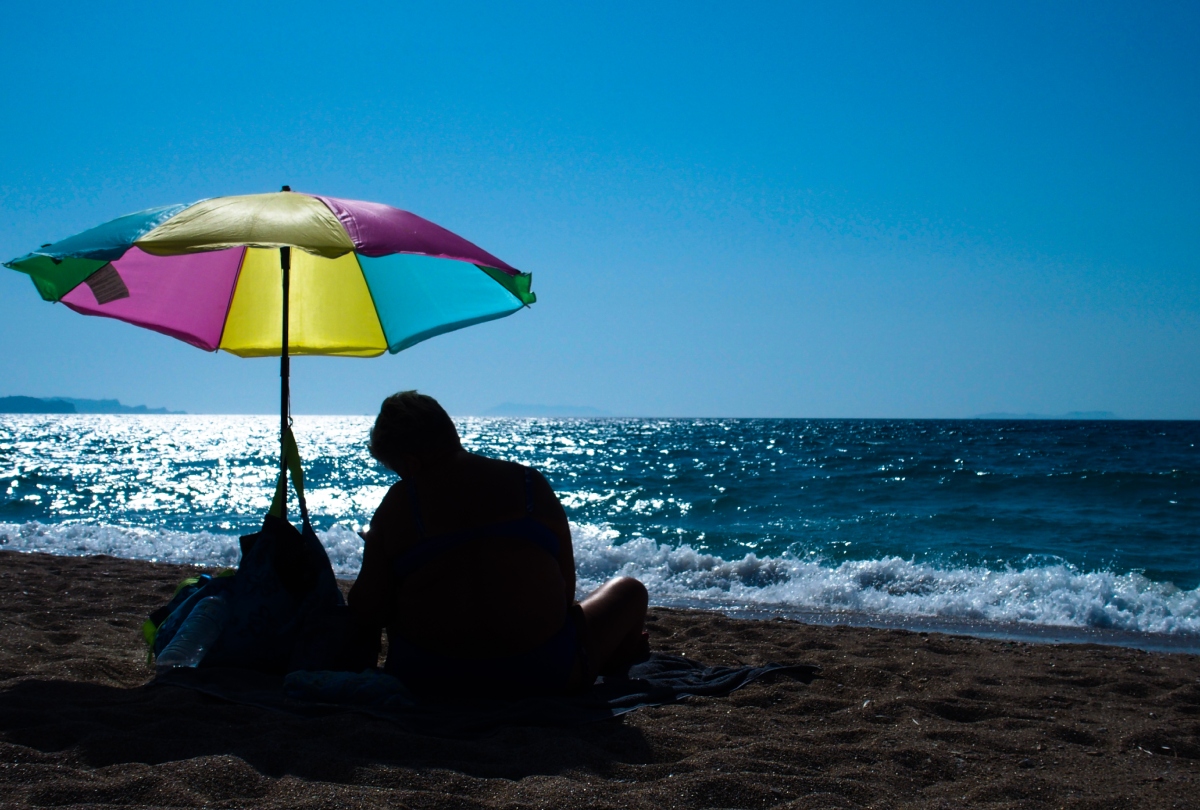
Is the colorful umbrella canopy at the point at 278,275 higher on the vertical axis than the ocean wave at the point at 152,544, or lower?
higher

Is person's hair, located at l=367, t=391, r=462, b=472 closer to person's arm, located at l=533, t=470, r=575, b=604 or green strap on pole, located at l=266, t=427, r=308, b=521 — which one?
person's arm, located at l=533, t=470, r=575, b=604

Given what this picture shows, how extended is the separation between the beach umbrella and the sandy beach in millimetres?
1199

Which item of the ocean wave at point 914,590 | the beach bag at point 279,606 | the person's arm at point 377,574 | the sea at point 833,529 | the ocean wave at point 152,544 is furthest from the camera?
the ocean wave at point 152,544

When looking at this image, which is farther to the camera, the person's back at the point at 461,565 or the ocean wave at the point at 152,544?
the ocean wave at the point at 152,544

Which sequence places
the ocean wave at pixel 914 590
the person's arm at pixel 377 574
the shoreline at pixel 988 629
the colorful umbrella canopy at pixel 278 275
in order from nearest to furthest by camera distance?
1. the colorful umbrella canopy at pixel 278 275
2. the person's arm at pixel 377 574
3. the shoreline at pixel 988 629
4. the ocean wave at pixel 914 590

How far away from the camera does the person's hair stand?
308cm

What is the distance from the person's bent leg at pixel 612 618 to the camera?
3.59 metres

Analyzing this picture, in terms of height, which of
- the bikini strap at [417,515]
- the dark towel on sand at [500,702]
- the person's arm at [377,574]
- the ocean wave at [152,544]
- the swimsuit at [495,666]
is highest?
the bikini strap at [417,515]

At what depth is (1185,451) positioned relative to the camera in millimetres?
29188

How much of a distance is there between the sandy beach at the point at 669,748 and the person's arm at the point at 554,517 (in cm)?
58

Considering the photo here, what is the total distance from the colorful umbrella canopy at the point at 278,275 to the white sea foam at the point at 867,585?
4543 mm

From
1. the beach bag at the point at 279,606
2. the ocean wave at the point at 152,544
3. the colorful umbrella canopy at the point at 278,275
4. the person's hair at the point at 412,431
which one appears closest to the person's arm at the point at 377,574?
the person's hair at the point at 412,431

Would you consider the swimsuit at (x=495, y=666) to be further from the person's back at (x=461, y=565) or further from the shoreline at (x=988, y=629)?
the shoreline at (x=988, y=629)

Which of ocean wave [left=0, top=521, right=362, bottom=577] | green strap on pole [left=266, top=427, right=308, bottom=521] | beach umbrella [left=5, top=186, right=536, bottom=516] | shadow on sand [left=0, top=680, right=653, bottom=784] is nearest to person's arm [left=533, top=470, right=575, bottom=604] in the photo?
shadow on sand [left=0, top=680, right=653, bottom=784]
